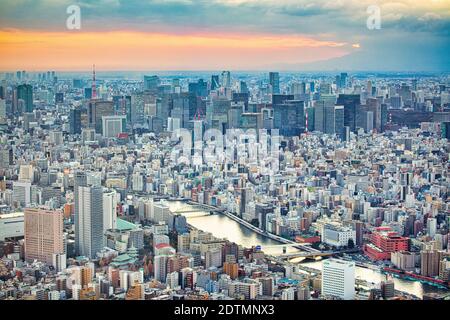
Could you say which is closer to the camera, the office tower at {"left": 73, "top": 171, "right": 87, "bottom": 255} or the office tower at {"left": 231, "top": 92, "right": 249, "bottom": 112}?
the office tower at {"left": 73, "top": 171, "right": 87, "bottom": 255}

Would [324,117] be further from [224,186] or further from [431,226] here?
→ [431,226]

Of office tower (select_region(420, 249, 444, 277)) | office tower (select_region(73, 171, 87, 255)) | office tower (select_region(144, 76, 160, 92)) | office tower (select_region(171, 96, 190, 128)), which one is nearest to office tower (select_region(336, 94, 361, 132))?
office tower (select_region(171, 96, 190, 128))

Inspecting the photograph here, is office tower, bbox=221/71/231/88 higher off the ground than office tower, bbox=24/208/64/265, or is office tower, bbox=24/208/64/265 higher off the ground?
office tower, bbox=221/71/231/88

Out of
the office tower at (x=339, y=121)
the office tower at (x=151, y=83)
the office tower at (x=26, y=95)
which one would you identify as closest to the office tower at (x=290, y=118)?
the office tower at (x=339, y=121)

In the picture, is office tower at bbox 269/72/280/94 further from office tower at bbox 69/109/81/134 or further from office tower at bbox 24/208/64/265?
office tower at bbox 24/208/64/265

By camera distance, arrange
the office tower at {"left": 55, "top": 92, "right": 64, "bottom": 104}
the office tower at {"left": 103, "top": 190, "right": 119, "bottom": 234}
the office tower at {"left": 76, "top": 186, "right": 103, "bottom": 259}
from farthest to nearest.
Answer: the office tower at {"left": 55, "top": 92, "right": 64, "bottom": 104} → the office tower at {"left": 103, "top": 190, "right": 119, "bottom": 234} → the office tower at {"left": 76, "top": 186, "right": 103, "bottom": 259}

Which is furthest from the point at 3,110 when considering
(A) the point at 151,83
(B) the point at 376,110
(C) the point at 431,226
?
(C) the point at 431,226
